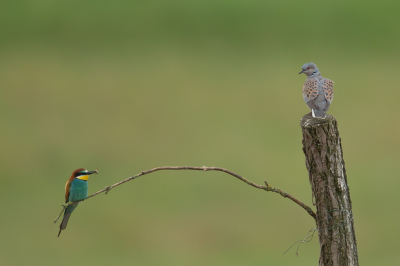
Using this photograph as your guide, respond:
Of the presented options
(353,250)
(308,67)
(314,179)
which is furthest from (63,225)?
(308,67)

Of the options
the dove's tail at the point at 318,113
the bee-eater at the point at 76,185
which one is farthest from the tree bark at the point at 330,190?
the bee-eater at the point at 76,185

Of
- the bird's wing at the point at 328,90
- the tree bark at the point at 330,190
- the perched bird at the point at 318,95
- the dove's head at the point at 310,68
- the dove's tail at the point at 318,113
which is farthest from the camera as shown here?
the dove's head at the point at 310,68

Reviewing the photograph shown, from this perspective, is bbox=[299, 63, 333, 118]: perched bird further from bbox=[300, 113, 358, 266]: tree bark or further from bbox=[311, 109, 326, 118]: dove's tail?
bbox=[300, 113, 358, 266]: tree bark

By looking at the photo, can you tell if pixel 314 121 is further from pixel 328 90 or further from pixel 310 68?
pixel 310 68

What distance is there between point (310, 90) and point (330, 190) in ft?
2.82

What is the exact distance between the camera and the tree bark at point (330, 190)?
5.46 ft

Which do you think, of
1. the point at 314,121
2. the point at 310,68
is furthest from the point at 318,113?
the point at 310,68

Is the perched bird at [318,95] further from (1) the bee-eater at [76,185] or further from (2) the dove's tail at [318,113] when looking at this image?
(1) the bee-eater at [76,185]

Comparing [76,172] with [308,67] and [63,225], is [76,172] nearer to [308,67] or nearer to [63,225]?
[63,225]

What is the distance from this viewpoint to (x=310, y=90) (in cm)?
237

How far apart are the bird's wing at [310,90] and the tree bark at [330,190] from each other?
1.94 ft

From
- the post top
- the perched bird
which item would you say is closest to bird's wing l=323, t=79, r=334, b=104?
the perched bird

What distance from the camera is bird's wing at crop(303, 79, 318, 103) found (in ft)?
7.48

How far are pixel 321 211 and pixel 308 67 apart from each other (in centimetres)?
145
